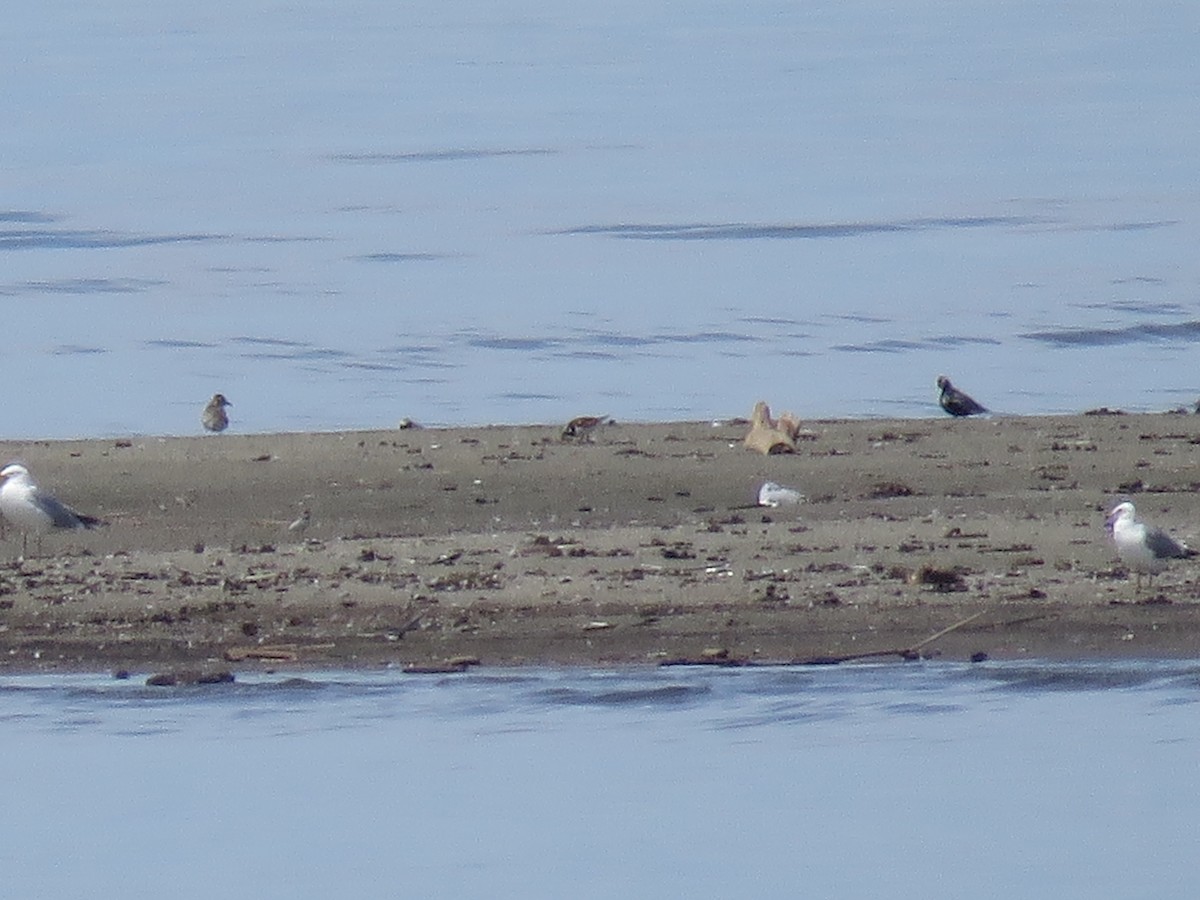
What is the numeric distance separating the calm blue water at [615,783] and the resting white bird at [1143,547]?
709 mm

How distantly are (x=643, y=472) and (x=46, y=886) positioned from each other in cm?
577

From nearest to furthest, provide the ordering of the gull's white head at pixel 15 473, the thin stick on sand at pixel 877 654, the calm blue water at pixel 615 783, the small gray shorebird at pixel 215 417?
1. the calm blue water at pixel 615 783
2. the thin stick on sand at pixel 877 654
3. the gull's white head at pixel 15 473
4. the small gray shorebird at pixel 215 417

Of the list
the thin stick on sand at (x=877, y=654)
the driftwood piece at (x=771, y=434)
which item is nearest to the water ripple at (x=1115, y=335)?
the driftwood piece at (x=771, y=434)

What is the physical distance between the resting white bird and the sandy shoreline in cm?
13

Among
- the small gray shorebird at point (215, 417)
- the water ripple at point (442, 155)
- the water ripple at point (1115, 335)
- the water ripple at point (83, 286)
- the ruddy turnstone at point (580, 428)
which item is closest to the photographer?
the ruddy turnstone at point (580, 428)

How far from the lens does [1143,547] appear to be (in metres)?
→ 10.6

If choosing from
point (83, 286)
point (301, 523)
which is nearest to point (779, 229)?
point (83, 286)

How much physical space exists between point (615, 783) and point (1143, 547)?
2.69 m

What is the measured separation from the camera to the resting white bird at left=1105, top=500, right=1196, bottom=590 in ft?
35.0

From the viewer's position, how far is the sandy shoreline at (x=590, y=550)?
10.4 meters

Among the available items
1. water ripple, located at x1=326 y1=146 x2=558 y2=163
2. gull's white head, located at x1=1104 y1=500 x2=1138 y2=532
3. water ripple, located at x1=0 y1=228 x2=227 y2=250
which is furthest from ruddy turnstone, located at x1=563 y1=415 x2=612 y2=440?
water ripple, located at x1=326 y1=146 x2=558 y2=163

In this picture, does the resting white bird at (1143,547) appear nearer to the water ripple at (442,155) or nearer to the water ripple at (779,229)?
the water ripple at (779,229)

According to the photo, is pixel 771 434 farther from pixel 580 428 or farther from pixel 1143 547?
pixel 1143 547

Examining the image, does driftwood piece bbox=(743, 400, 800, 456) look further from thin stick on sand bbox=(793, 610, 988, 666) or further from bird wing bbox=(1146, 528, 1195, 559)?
thin stick on sand bbox=(793, 610, 988, 666)
